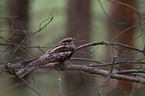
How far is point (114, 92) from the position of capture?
326 cm

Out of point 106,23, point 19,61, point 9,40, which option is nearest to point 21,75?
point 19,61

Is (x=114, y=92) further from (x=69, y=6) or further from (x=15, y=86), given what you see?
(x=69, y=6)

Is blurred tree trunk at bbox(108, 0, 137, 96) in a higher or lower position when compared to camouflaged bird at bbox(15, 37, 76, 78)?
higher

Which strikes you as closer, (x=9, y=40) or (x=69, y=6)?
(x=9, y=40)

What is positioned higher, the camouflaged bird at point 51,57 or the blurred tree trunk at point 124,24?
the blurred tree trunk at point 124,24

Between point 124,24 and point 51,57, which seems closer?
Answer: point 51,57

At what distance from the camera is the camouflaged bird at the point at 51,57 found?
2.68 metres

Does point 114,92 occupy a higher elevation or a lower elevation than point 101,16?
lower

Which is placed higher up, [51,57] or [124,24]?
[124,24]

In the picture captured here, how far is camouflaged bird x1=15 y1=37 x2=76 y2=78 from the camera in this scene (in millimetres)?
2678

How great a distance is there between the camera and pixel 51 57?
2.80 m

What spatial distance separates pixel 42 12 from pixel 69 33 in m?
1.53

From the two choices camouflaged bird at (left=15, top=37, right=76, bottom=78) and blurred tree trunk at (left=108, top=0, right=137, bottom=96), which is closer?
camouflaged bird at (left=15, top=37, right=76, bottom=78)

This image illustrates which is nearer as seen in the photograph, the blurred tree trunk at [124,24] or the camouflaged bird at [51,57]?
the camouflaged bird at [51,57]
